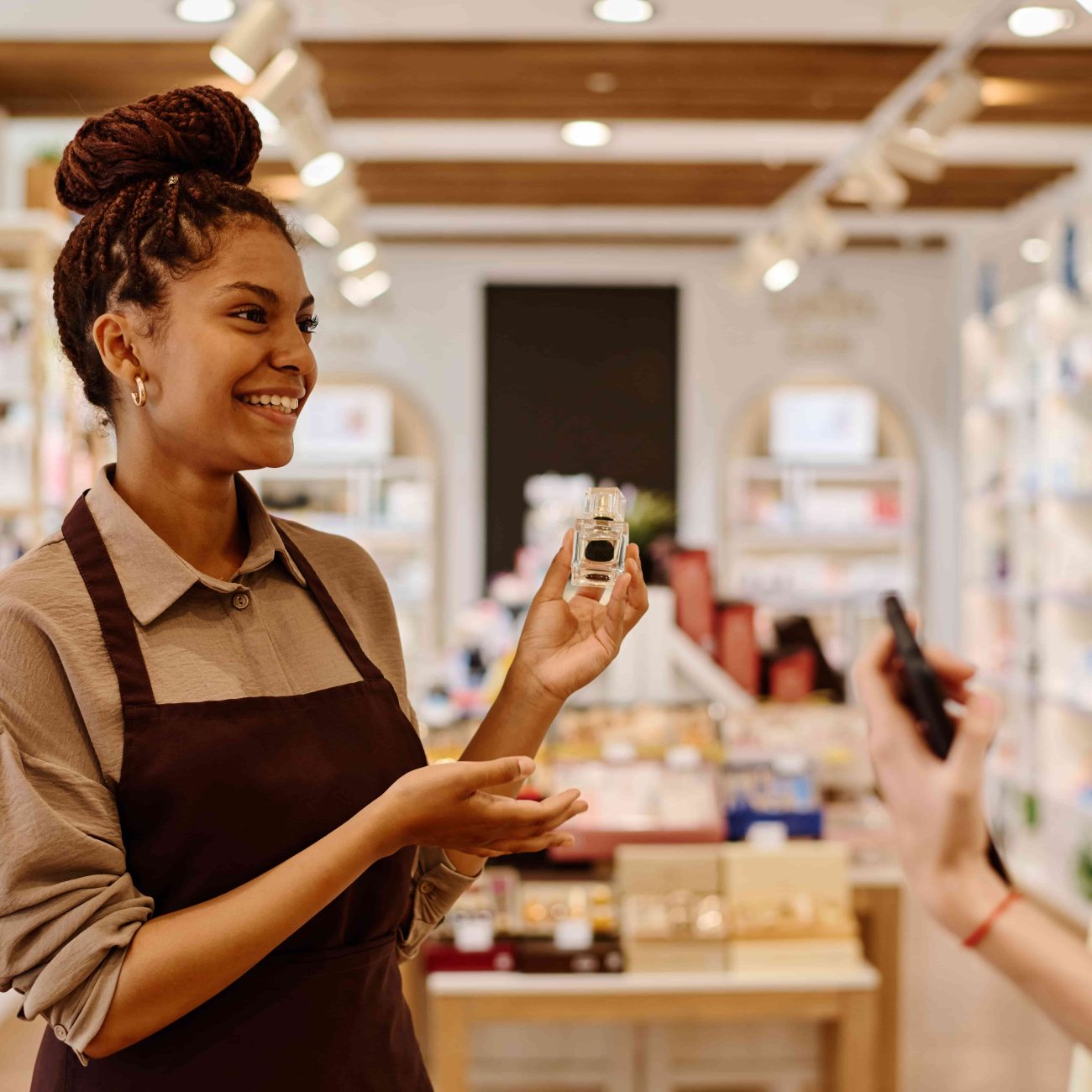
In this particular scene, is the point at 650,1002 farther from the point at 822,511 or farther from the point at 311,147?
the point at 822,511

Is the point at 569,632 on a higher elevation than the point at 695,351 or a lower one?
lower

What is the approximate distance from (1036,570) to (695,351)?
298 cm

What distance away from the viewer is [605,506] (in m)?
1.52

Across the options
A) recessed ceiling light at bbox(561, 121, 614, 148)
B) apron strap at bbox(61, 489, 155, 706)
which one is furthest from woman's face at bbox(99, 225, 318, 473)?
recessed ceiling light at bbox(561, 121, 614, 148)

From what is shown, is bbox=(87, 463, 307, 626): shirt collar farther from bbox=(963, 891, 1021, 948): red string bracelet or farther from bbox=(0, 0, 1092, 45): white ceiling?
bbox=(0, 0, 1092, 45): white ceiling

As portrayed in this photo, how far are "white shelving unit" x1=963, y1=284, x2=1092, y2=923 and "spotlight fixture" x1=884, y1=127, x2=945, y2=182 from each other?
1472 mm

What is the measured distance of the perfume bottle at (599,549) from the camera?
4.75 feet

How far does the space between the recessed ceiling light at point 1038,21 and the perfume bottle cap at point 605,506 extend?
3781 mm

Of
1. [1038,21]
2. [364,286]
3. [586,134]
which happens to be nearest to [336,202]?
[586,134]

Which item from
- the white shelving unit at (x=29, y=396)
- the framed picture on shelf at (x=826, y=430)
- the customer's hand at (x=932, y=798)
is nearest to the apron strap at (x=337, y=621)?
the customer's hand at (x=932, y=798)

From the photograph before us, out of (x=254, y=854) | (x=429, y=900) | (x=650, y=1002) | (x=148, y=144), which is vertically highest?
(x=148, y=144)

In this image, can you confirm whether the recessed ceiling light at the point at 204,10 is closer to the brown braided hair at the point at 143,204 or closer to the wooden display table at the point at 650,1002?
the wooden display table at the point at 650,1002

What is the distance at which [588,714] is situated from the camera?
3902 millimetres

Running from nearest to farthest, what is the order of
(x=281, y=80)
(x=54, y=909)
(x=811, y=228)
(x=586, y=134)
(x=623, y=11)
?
(x=54, y=909) < (x=281, y=80) < (x=623, y=11) < (x=586, y=134) < (x=811, y=228)
